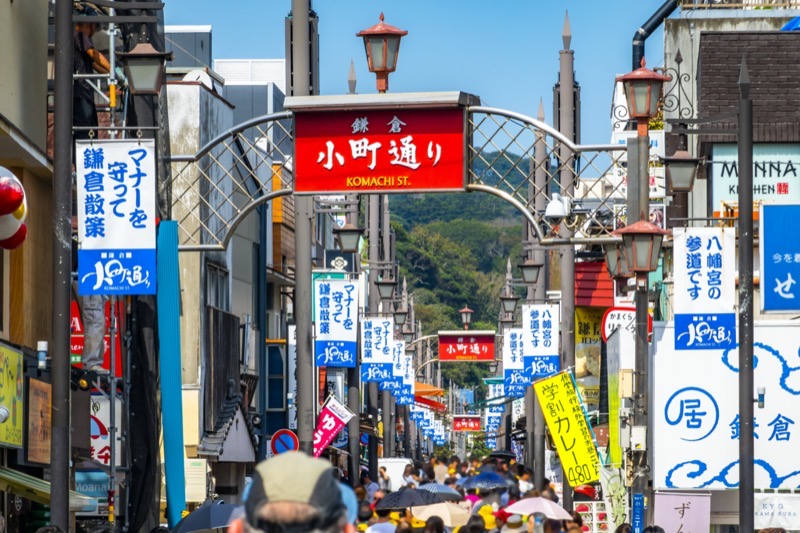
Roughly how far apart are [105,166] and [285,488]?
11807 mm

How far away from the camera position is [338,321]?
3206 cm

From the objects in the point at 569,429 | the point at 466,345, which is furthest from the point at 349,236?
the point at 466,345

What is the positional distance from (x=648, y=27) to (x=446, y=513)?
57.3 feet

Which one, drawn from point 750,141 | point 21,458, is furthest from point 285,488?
point 21,458

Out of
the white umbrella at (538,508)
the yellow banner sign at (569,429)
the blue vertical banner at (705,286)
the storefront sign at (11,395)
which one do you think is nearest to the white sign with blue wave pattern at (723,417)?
the blue vertical banner at (705,286)

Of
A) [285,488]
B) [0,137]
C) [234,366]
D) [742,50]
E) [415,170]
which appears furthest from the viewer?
[234,366]

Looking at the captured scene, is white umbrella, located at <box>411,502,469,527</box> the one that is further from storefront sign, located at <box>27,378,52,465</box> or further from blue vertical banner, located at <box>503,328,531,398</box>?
blue vertical banner, located at <box>503,328,531,398</box>

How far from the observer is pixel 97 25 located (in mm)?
19688

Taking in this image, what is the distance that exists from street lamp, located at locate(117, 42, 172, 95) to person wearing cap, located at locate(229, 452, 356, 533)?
36.0ft

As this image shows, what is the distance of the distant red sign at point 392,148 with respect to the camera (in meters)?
19.4

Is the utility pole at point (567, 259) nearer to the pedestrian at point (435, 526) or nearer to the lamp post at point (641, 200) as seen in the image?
the lamp post at point (641, 200)

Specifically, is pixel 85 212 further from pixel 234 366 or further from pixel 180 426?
pixel 234 366

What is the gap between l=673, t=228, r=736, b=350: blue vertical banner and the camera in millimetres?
21234

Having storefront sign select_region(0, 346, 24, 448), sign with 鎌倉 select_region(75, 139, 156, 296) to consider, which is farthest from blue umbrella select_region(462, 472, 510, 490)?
sign with 鎌倉 select_region(75, 139, 156, 296)
